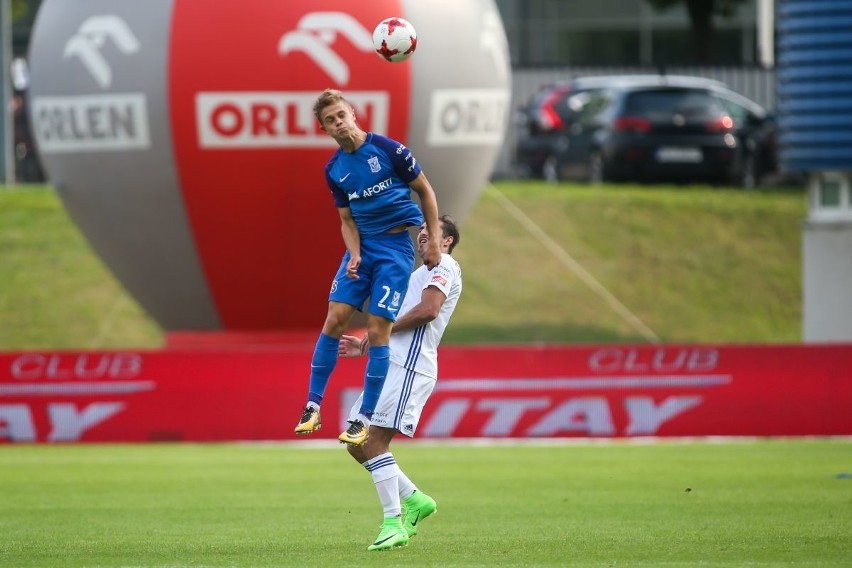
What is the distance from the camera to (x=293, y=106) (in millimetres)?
22516

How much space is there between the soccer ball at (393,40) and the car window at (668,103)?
77.7 ft

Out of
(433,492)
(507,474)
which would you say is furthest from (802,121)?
(433,492)

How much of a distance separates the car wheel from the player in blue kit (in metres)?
25.6

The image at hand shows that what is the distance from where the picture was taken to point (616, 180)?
119 ft

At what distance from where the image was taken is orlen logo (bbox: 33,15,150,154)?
74.6ft

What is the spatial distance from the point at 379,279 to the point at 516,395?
10172mm

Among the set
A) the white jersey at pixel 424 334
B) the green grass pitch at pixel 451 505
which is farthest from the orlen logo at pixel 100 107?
the white jersey at pixel 424 334

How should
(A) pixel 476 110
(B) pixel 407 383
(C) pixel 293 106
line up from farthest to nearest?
(A) pixel 476 110 → (C) pixel 293 106 → (B) pixel 407 383

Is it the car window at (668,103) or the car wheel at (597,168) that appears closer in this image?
the car window at (668,103)

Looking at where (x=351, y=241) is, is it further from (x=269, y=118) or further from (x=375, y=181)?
(x=269, y=118)

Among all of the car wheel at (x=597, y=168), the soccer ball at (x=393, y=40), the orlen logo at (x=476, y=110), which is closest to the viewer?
the soccer ball at (x=393, y=40)

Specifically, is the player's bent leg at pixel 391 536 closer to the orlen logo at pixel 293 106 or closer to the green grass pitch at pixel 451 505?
the green grass pitch at pixel 451 505

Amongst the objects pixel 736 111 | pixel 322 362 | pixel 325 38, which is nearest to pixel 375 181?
pixel 322 362

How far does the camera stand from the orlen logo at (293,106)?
2238 cm
